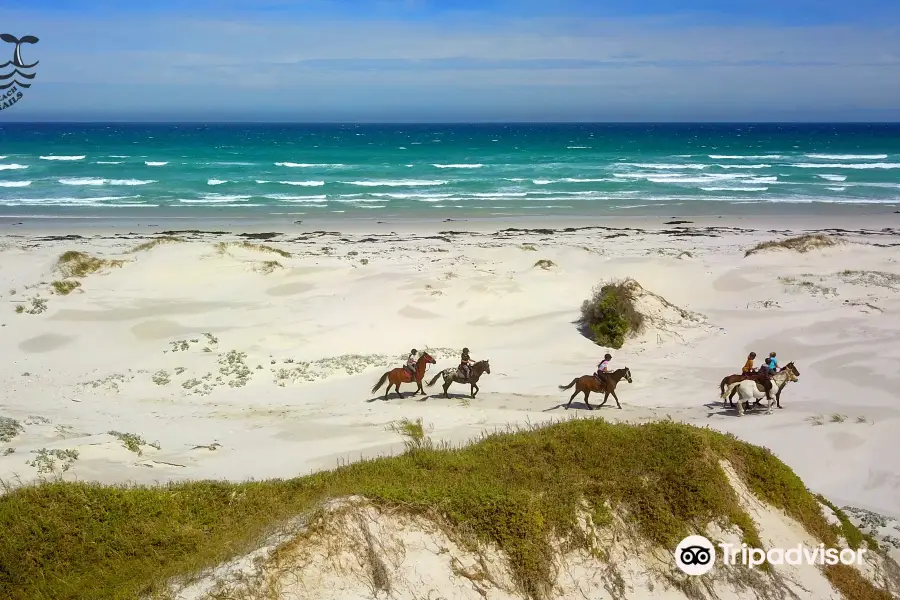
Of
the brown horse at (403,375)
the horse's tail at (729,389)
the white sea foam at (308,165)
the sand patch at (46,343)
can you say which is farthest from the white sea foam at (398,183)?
the horse's tail at (729,389)

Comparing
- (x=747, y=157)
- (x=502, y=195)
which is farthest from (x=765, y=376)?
(x=747, y=157)

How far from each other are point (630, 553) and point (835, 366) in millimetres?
13732

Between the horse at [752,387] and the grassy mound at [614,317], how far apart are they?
4949 mm

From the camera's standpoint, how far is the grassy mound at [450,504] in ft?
25.5

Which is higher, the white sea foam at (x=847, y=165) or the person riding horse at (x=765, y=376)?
the white sea foam at (x=847, y=165)

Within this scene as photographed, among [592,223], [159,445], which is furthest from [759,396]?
[592,223]

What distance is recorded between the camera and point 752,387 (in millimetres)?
15492

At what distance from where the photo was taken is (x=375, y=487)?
8359 mm

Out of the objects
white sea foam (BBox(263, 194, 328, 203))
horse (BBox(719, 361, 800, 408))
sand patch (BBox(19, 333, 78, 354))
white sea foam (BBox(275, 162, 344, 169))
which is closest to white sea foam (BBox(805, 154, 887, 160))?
white sea foam (BBox(275, 162, 344, 169))

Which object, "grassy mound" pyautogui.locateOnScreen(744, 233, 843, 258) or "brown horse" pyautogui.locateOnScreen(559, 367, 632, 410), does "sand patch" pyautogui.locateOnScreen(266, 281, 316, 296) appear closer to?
"brown horse" pyautogui.locateOnScreen(559, 367, 632, 410)

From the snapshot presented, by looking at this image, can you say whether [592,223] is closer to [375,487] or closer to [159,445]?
[159,445]

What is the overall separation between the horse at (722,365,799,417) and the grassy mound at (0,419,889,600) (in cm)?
581

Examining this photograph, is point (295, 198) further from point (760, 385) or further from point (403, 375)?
point (760, 385)

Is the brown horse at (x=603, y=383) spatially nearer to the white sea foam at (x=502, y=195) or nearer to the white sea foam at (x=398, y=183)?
the white sea foam at (x=502, y=195)
